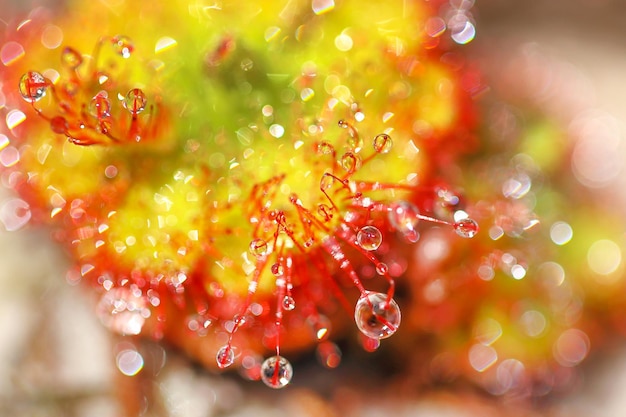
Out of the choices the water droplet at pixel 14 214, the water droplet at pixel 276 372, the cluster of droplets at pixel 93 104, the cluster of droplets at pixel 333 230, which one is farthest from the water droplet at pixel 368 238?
the water droplet at pixel 14 214

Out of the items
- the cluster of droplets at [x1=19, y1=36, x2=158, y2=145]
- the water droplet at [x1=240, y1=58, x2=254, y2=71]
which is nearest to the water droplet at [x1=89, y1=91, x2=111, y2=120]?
the cluster of droplets at [x1=19, y1=36, x2=158, y2=145]

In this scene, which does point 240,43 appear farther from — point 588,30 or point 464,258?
point 588,30

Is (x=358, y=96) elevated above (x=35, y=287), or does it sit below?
above

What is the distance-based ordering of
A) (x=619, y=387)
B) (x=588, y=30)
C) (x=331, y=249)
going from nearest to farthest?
(x=331, y=249) < (x=619, y=387) < (x=588, y=30)

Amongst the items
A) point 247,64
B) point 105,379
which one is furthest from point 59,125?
point 105,379

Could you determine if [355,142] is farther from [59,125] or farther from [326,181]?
[59,125]

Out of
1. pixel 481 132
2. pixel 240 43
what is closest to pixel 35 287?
pixel 240 43
